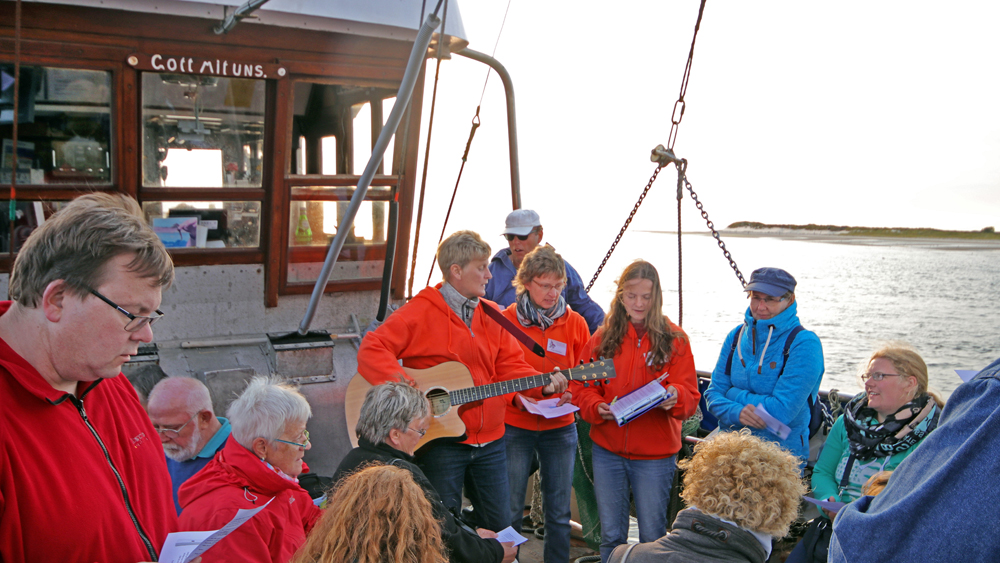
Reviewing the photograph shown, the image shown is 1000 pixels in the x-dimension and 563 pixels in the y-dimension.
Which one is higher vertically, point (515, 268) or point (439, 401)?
point (515, 268)

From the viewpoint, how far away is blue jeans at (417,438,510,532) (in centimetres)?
374

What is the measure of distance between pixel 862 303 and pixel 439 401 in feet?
167

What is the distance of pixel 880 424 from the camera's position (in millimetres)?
3398

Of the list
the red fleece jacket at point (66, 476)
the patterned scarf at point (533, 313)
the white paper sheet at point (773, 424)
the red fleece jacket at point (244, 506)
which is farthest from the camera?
the patterned scarf at point (533, 313)

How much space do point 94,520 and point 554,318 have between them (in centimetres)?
300

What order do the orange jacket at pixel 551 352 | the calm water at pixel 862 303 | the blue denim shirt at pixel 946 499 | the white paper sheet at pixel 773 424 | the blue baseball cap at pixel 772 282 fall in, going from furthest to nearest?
the calm water at pixel 862 303, the orange jacket at pixel 551 352, the blue baseball cap at pixel 772 282, the white paper sheet at pixel 773 424, the blue denim shirt at pixel 946 499

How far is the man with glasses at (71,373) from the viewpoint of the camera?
144 cm

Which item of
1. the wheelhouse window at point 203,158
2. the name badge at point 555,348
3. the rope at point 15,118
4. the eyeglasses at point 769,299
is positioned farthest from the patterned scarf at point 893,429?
the rope at point 15,118

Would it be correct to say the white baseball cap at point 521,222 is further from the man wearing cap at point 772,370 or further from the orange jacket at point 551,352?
the man wearing cap at point 772,370

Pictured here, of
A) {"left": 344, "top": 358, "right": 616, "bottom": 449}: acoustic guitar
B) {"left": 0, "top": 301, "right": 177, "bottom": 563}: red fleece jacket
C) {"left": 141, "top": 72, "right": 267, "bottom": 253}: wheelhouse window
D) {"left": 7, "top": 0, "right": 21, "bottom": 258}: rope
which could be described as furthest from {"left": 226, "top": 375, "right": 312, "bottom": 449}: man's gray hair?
{"left": 141, "top": 72, "right": 267, "bottom": 253}: wheelhouse window

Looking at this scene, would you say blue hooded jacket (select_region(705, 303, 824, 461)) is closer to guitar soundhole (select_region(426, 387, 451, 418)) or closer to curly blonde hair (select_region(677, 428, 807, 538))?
curly blonde hair (select_region(677, 428, 807, 538))

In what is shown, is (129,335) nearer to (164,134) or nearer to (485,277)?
(485,277)

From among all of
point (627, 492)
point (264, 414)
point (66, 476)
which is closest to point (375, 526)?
point (66, 476)

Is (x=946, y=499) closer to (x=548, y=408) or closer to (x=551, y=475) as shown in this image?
(x=548, y=408)
